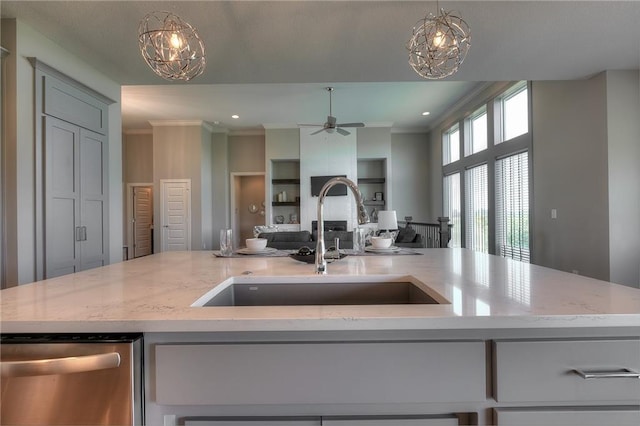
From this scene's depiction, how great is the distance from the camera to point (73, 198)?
322 centimetres

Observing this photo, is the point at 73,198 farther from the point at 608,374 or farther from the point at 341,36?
the point at 608,374

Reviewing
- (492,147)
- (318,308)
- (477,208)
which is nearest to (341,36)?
(318,308)

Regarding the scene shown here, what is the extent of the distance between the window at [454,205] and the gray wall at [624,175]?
3457 millimetres

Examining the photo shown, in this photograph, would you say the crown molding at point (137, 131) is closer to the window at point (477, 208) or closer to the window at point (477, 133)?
the window at point (477, 133)

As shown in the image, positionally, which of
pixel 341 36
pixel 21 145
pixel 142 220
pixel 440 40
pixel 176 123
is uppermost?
pixel 176 123

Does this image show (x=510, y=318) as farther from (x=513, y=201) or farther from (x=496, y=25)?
(x=513, y=201)

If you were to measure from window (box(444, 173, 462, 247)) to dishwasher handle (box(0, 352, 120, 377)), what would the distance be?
24.0ft

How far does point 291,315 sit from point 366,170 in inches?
329

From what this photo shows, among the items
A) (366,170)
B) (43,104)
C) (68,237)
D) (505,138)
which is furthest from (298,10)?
(366,170)

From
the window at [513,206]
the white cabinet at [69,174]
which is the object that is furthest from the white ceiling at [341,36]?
the window at [513,206]

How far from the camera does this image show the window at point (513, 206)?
4922mm

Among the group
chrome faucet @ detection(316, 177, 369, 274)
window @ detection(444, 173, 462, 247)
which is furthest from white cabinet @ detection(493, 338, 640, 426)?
window @ detection(444, 173, 462, 247)

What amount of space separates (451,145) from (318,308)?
7812mm

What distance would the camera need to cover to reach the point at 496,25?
8.89 feet
